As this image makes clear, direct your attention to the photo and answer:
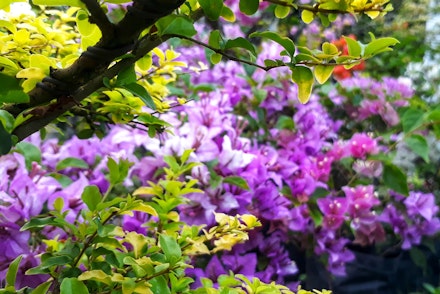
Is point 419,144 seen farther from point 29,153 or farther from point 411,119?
point 29,153

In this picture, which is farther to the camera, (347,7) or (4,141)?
(347,7)

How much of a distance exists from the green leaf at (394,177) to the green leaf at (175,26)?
3.06 ft

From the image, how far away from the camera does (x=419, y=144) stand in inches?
48.2

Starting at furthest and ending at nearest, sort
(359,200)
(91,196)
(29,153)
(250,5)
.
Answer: (359,200)
(29,153)
(91,196)
(250,5)

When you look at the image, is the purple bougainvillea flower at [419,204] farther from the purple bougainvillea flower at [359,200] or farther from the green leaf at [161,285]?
the green leaf at [161,285]

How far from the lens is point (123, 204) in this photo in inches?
23.0

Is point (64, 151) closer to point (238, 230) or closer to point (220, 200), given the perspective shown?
point (220, 200)

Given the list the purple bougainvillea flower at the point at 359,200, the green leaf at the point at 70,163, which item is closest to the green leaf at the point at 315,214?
the purple bougainvillea flower at the point at 359,200

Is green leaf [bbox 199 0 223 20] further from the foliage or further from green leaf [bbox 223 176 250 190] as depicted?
green leaf [bbox 223 176 250 190]

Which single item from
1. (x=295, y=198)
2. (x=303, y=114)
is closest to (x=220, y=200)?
(x=295, y=198)

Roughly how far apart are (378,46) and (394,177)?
0.86 meters

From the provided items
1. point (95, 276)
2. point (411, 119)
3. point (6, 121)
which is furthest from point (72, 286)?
point (411, 119)

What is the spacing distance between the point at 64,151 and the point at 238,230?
64cm

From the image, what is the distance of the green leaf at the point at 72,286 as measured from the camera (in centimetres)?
52
